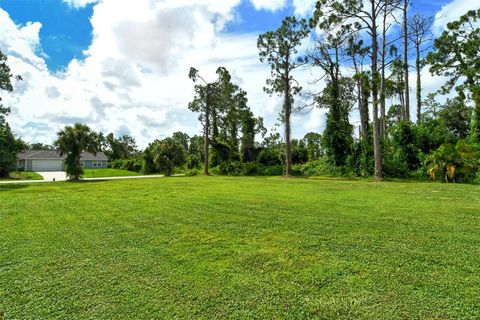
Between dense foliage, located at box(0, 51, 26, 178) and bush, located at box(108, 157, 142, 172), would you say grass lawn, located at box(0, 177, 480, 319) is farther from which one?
bush, located at box(108, 157, 142, 172)

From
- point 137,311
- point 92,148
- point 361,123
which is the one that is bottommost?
point 137,311

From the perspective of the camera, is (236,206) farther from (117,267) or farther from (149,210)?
(117,267)

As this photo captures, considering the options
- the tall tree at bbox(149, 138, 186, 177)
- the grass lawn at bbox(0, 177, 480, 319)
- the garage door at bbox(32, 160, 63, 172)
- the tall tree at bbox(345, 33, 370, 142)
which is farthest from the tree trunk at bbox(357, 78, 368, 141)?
the garage door at bbox(32, 160, 63, 172)

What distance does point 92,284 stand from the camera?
3.21 m

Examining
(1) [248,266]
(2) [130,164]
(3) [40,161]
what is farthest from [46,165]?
(1) [248,266]

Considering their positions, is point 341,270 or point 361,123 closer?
point 341,270

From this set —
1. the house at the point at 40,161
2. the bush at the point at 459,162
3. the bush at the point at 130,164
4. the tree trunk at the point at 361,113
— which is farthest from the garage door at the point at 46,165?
the bush at the point at 459,162

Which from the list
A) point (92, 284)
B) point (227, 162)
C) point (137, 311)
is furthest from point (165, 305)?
point (227, 162)

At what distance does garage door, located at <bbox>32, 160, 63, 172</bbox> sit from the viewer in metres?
43.7

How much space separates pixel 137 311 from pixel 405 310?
2239 mm

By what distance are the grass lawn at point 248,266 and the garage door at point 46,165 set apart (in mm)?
44330

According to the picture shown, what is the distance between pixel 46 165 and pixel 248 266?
1954 inches

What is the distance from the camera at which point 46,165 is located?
4475 cm

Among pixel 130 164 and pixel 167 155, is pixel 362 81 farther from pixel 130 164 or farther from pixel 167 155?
pixel 130 164
